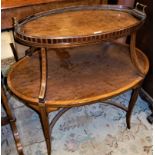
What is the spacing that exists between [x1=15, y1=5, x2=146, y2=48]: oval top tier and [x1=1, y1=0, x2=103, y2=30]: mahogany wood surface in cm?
11

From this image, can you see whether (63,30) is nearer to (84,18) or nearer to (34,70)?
(84,18)

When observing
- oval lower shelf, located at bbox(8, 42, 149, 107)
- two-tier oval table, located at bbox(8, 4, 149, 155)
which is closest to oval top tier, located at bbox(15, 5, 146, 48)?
two-tier oval table, located at bbox(8, 4, 149, 155)

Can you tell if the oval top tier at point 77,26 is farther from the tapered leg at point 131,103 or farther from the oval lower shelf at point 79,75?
the tapered leg at point 131,103

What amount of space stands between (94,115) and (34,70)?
0.59 metres

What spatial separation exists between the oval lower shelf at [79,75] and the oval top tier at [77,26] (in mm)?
268

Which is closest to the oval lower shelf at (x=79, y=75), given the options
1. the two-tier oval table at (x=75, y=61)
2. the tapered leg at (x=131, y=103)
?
the two-tier oval table at (x=75, y=61)

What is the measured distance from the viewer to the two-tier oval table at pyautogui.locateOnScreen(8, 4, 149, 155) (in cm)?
98

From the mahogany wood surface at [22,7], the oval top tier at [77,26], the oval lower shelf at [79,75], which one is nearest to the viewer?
the oval top tier at [77,26]

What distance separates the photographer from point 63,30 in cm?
102

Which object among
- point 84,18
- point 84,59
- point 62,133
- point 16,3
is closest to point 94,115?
point 62,133

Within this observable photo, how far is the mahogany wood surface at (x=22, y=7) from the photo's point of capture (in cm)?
124

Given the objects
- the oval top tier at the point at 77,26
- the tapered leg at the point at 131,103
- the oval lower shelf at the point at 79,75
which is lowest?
the tapered leg at the point at 131,103

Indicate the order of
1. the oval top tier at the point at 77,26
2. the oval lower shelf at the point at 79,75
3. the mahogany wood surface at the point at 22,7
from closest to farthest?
the oval top tier at the point at 77,26 < the oval lower shelf at the point at 79,75 < the mahogany wood surface at the point at 22,7

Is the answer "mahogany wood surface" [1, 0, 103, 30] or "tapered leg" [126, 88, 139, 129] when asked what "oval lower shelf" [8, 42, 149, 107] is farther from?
"mahogany wood surface" [1, 0, 103, 30]
